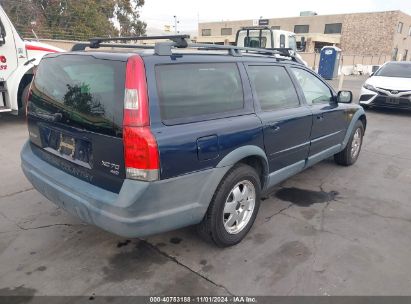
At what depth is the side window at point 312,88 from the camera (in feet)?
13.3

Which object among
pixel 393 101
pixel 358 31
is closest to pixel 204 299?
pixel 393 101

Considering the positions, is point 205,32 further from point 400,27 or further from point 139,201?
point 139,201

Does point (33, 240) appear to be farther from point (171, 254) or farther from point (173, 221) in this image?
point (173, 221)

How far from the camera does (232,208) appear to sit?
3.06 m

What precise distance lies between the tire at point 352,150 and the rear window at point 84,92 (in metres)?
3.94

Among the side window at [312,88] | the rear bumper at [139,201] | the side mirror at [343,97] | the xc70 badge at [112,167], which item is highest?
the side window at [312,88]

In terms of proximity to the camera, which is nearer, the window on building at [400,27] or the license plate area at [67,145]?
the license plate area at [67,145]

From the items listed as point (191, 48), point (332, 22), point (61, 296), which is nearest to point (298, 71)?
point (191, 48)

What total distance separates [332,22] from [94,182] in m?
55.2

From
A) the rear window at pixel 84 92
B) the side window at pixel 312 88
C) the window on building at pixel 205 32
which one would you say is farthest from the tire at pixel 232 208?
the window on building at pixel 205 32

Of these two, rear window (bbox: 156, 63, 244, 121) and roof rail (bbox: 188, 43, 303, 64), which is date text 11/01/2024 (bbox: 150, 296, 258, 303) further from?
roof rail (bbox: 188, 43, 303, 64)

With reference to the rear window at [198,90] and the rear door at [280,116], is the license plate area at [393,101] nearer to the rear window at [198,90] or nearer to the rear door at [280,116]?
the rear door at [280,116]

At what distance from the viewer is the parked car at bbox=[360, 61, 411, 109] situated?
376 inches

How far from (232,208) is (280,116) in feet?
3.53
